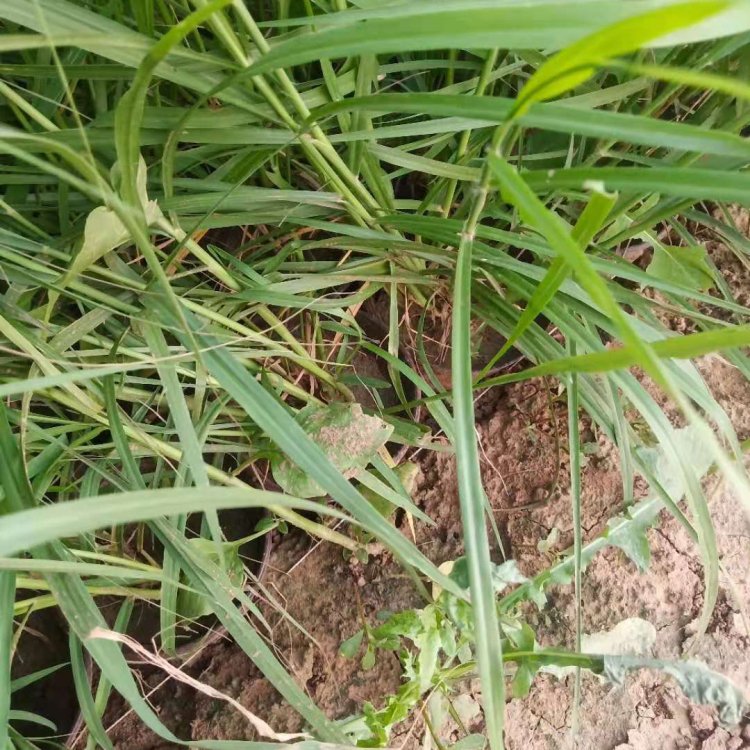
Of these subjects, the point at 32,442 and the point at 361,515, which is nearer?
the point at 361,515

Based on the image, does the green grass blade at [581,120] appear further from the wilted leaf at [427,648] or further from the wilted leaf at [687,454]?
the wilted leaf at [427,648]

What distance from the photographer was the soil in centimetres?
71

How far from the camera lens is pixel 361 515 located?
409mm

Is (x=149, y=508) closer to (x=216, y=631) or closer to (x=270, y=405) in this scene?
(x=270, y=405)

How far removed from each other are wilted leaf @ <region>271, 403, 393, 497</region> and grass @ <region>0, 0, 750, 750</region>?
1.4 inches

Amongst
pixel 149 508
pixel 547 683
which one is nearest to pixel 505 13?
pixel 149 508

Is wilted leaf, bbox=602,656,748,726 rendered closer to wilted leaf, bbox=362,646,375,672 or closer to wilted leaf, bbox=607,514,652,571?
wilted leaf, bbox=607,514,652,571

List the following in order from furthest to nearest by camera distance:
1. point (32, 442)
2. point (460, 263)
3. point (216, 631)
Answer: point (216, 631)
point (32, 442)
point (460, 263)

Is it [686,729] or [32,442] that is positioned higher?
[32,442]

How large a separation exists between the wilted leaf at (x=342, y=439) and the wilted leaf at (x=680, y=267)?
33 cm

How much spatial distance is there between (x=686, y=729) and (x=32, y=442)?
81 cm

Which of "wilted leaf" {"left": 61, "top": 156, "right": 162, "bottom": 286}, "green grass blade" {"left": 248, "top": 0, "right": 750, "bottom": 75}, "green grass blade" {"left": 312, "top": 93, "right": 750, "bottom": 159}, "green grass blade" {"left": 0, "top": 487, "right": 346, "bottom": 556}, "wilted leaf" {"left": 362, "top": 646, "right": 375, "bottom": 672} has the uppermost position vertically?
"green grass blade" {"left": 248, "top": 0, "right": 750, "bottom": 75}

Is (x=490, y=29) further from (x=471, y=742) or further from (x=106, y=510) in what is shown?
(x=471, y=742)

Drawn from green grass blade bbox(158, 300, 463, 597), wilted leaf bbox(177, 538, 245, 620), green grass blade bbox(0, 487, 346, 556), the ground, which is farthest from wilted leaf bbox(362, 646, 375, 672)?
green grass blade bbox(0, 487, 346, 556)
